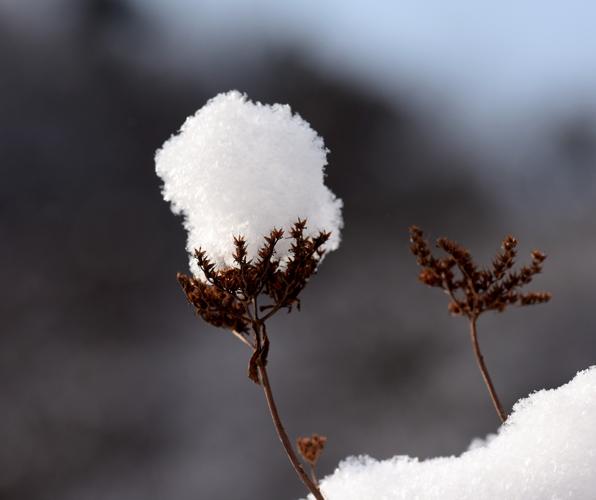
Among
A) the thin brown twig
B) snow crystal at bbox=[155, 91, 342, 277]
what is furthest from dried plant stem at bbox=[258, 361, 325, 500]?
snow crystal at bbox=[155, 91, 342, 277]

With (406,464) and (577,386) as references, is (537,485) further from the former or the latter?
(406,464)

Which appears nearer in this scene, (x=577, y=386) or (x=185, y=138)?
(x=577, y=386)

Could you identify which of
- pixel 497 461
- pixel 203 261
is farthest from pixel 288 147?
pixel 497 461

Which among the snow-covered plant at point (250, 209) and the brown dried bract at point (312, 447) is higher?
the snow-covered plant at point (250, 209)

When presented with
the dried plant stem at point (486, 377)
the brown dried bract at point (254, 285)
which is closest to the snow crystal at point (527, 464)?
the dried plant stem at point (486, 377)

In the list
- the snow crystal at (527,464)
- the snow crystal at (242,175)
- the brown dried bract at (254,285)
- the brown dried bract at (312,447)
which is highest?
the snow crystal at (242,175)

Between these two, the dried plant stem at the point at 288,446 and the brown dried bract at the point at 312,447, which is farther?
the brown dried bract at the point at 312,447

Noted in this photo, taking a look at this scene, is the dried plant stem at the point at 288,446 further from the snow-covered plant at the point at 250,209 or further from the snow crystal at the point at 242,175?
the snow crystal at the point at 242,175

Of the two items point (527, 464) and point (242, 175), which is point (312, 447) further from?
point (242, 175)
